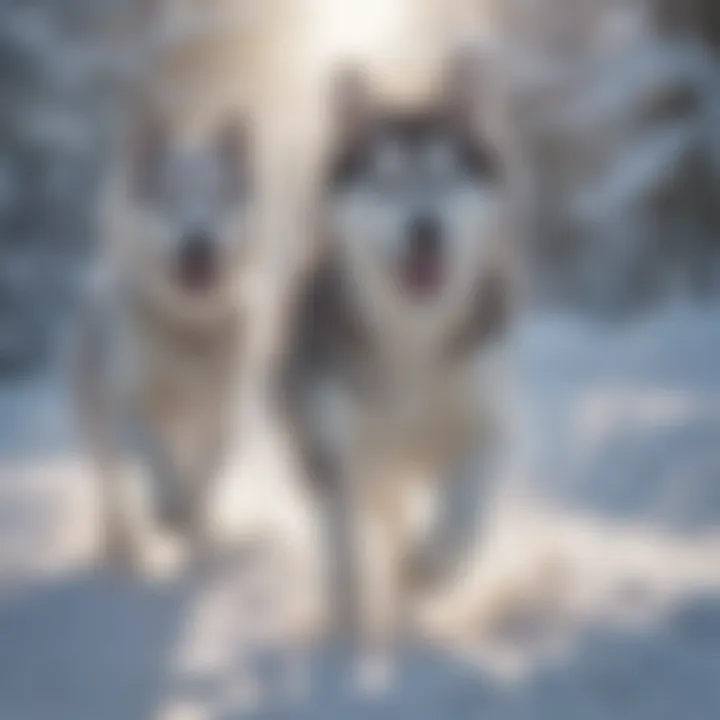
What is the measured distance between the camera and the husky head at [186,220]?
50.8 inches

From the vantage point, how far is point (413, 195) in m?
1.08

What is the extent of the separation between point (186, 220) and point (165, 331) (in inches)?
4.8

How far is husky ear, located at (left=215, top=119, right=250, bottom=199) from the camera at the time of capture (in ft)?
4.44

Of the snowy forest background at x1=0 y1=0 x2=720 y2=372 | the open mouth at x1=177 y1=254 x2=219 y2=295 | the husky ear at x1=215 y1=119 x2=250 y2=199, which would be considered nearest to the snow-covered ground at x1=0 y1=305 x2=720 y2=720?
the open mouth at x1=177 y1=254 x2=219 y2=295

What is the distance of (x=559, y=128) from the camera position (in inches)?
117

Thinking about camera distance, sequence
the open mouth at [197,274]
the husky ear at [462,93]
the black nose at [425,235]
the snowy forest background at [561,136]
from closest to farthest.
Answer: the black nose at [425,235] → the husky ear at [462,93] → the open mouth at [197,274] → the snowy forest background at [561,136]

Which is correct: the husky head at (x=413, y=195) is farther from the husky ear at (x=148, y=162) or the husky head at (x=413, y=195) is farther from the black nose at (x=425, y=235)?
the husky ear at (x=148, y=162)

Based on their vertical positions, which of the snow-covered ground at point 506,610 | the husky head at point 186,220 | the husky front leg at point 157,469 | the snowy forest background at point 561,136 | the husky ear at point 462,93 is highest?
the snowy forest background at point 561,136

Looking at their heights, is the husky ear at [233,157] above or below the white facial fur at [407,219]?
above

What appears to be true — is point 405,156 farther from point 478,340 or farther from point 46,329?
point 46,329

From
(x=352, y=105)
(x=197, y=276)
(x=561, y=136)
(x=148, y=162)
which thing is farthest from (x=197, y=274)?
(x=561, y=136)

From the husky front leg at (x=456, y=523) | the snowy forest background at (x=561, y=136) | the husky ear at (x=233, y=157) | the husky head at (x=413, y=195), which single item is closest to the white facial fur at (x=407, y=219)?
the husky head at (x=413, y=195)

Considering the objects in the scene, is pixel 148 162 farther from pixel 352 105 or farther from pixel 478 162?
pixel 478 162

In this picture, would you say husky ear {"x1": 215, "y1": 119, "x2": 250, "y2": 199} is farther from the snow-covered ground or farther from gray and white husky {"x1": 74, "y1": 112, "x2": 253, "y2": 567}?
the snow-covered ground
